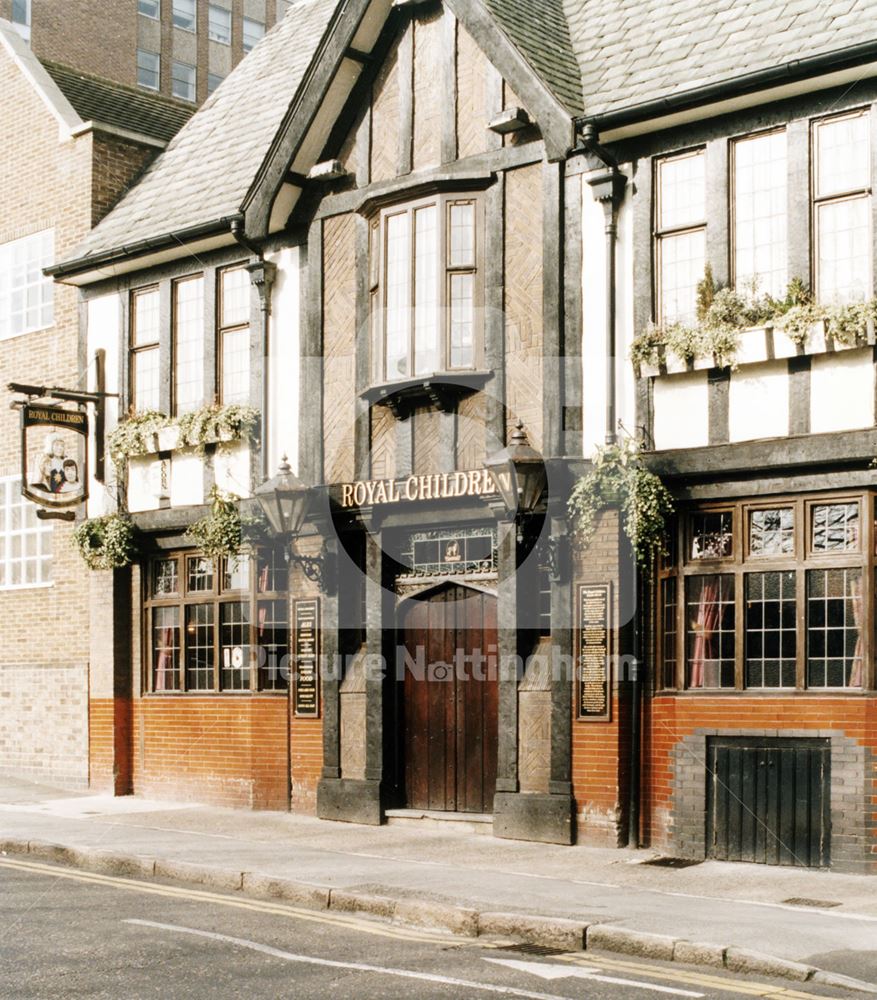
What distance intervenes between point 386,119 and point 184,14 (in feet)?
139

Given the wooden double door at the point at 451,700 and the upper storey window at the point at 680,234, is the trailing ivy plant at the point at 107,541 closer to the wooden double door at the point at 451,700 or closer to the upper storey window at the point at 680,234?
the wooden double door at the point at 451,700

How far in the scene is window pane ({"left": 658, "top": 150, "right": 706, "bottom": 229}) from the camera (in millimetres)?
13398

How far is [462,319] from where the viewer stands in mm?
14836

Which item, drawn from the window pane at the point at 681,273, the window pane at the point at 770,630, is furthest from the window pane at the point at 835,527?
the window pane at the point at 681,273

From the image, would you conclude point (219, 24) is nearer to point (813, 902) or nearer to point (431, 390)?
point (431, 390)

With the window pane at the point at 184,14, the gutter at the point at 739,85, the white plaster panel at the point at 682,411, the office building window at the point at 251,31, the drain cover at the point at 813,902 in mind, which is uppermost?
the office building window at the point at 251,31

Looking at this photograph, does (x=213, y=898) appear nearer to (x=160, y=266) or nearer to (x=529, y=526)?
(x=529, y=526)

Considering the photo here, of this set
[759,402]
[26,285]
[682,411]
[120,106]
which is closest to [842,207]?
[759,402]

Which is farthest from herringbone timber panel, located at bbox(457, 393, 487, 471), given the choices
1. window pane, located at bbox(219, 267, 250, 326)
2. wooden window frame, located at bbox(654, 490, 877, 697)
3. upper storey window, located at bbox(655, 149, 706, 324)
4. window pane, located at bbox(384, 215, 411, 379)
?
window pane, located at bbox(219, 267, 250, 326)

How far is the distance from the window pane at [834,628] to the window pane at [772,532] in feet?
1.20

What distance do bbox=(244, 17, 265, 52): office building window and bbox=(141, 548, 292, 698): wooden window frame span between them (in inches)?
1732

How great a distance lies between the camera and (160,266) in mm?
18484

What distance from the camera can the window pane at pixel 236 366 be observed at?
17266 mm

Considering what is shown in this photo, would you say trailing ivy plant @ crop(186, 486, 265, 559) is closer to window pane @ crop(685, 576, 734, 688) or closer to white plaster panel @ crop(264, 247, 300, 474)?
white plaster panel @ crop(264, 247, 300, 474)
